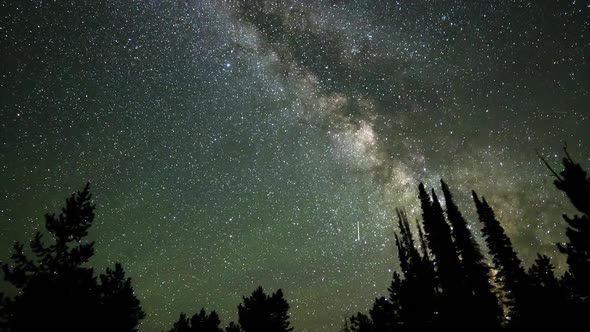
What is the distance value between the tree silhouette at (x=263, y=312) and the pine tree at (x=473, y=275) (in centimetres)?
1356

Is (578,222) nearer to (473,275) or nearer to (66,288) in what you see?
(66,288)

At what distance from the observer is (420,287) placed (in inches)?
943

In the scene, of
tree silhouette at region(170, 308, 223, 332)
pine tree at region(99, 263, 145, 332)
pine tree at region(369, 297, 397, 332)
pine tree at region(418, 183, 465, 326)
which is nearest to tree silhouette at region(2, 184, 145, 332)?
pine tree at region(99, 263, 145, 332)

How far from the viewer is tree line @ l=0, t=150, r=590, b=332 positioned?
9109mm

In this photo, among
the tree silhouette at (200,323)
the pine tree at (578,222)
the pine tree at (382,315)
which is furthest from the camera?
the pine tree at (382,315)

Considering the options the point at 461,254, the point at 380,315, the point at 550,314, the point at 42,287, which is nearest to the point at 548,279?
the point at 550,314

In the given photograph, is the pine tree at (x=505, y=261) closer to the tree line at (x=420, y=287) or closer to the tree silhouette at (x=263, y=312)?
the tree line at (x=420, y=287)

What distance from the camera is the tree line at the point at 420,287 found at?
9109 millimetres

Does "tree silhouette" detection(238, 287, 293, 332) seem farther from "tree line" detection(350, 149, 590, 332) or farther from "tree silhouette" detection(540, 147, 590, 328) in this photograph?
"tree silhouette" detection(540, 147, 590, 328)

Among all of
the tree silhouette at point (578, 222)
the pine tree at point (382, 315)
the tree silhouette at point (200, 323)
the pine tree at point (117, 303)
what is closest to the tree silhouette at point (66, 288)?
the pine tree at point (117, 303)

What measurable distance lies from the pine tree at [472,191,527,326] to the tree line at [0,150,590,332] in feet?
0.32

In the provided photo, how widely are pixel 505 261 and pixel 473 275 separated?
3.89 meters

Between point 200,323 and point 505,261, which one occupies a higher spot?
point 505,261

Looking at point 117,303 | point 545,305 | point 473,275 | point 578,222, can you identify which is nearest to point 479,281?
point 473,275
